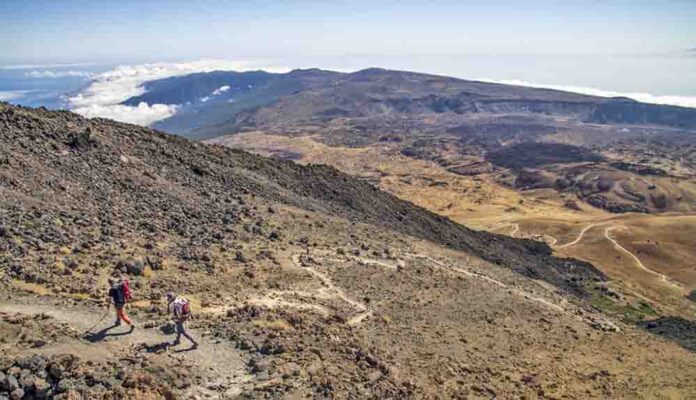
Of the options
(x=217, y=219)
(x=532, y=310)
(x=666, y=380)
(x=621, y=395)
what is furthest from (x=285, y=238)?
(x=666, y=380)

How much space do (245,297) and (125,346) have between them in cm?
634

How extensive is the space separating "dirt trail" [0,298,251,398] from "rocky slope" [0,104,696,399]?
0.06 meters

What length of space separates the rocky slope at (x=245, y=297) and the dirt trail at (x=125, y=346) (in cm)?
6

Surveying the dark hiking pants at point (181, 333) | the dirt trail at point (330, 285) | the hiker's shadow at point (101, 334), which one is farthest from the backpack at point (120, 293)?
the dirt trail at point (330, 285)

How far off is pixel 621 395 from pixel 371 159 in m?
143

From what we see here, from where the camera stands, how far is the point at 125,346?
1565 cm

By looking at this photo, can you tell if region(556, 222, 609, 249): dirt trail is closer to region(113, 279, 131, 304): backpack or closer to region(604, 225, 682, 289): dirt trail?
region(604, 225, 682, 289): dirt trail

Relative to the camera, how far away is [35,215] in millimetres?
22359

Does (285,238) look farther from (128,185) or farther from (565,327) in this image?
(565,327)

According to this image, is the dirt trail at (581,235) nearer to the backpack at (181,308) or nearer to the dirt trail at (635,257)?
the dirt trail at (635,257)

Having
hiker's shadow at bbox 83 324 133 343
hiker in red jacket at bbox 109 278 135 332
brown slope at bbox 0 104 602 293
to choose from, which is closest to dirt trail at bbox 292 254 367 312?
brown slope at bbox 0 104 602 293

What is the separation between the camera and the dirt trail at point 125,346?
14.9 m

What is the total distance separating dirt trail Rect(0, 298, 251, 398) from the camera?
1485 cm

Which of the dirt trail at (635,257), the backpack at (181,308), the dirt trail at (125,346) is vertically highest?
the backpack at (181,308)
